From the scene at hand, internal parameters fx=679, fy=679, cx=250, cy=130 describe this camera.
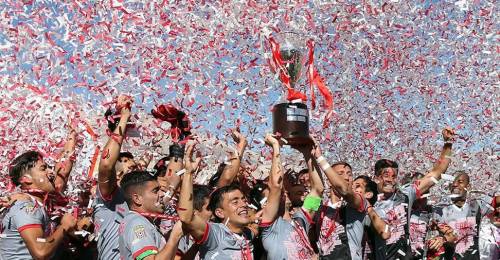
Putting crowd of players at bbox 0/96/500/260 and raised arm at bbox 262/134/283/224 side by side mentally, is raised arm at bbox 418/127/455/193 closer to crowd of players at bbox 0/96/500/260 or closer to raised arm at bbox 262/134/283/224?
crowd of players at bbox 0/96/500/260

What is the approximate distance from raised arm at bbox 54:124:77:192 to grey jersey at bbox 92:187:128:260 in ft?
3.64

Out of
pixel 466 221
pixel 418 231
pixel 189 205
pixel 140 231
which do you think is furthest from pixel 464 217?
pixel 140 231

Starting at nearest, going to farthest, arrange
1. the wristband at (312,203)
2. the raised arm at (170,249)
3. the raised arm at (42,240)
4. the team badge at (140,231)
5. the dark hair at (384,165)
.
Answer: the raised arm at (170,249), the team badge at (140,231), the raised arm at (42,240), the wristband at (312,203), the dark hair at (384,165)

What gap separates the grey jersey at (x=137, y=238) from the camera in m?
5.30

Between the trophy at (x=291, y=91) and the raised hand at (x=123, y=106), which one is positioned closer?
the raised hand at (x=123, y=106)

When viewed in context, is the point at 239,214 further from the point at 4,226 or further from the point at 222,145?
the point at 222,145

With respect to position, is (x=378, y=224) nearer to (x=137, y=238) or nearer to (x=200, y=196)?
(x=200, y=196)

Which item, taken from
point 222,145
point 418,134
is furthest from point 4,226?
point 418,134

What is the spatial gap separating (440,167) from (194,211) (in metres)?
3.60

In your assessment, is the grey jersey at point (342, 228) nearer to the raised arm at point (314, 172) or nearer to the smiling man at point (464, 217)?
the raised arm at point (314, 172)

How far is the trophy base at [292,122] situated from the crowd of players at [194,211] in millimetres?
126

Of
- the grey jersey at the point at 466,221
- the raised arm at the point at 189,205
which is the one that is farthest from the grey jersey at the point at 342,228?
the grey jersey at the point at 466,221

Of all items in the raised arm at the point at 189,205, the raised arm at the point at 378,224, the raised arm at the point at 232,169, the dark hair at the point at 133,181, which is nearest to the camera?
the raised arm at the point at 189,205

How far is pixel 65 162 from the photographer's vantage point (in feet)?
24.8
